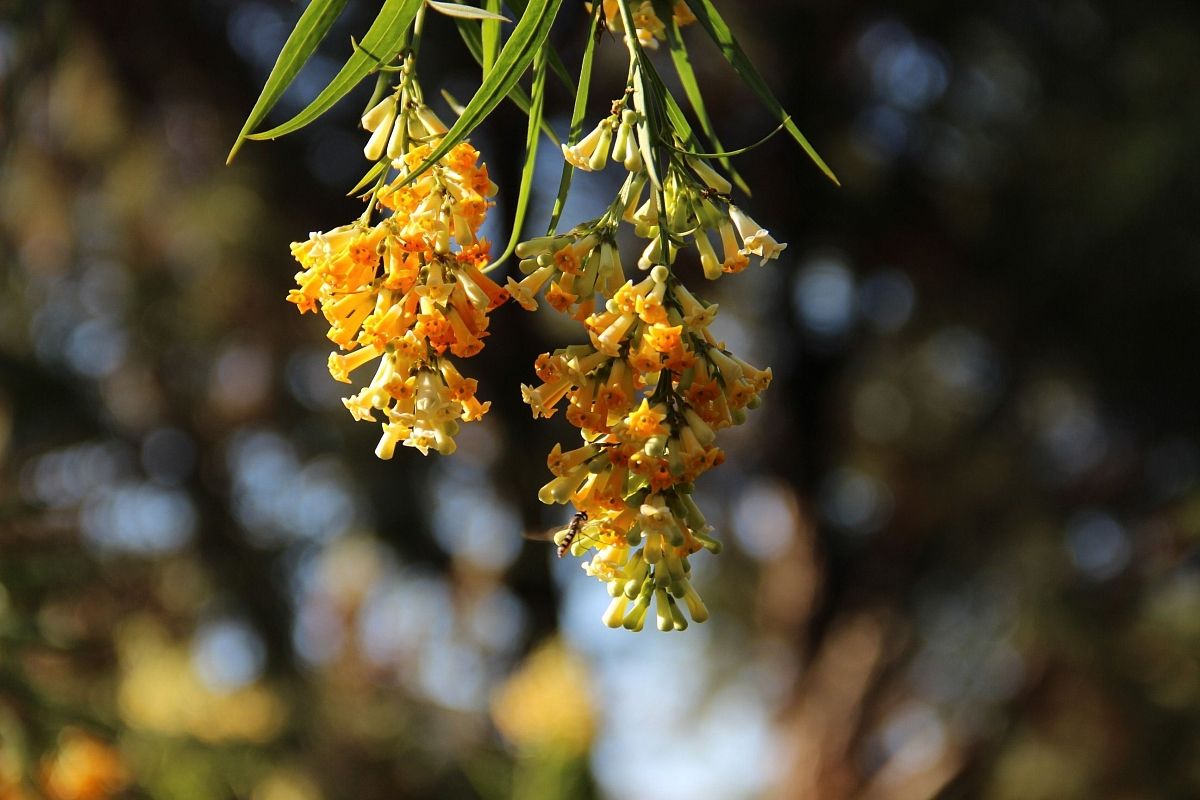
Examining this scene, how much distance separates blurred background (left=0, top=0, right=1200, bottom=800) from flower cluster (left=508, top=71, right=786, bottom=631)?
12.4 feet

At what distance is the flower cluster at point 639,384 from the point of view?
0.97 metres

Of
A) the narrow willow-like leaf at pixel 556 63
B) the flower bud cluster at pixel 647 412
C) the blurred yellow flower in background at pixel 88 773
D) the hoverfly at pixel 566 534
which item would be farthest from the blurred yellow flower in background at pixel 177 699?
the flower bud cluster at pixel 647 412

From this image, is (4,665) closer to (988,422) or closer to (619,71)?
(619,71)

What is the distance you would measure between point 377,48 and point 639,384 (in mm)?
394

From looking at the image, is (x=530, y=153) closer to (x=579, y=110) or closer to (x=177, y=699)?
(x=579, y=110)

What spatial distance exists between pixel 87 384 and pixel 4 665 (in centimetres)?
438

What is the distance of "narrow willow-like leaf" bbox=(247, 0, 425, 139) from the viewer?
3.56ft

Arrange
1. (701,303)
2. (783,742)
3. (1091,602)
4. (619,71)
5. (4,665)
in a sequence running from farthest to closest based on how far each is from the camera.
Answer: (783,742)
(1091,602)
(619,71)
(4,665)
(701,303)

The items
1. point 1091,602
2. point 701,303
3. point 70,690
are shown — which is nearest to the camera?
point 701,303

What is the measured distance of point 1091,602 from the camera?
20.3 ft

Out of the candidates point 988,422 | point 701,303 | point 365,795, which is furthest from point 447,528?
point 701,303

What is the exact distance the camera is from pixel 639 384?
101cm

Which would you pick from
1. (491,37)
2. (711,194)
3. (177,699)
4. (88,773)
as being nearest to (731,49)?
(711,194)

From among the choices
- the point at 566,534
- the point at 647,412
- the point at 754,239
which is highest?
the point at 754,239
